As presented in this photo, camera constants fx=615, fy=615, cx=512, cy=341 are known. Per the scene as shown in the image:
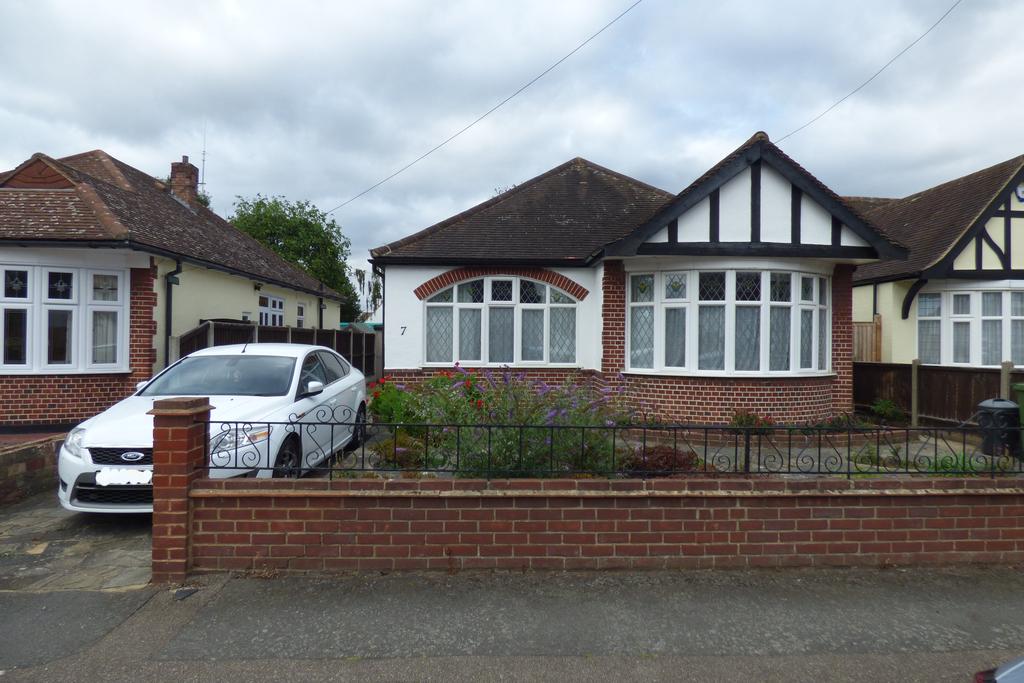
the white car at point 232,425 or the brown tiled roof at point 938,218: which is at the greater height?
the brown tiled roof at point 938,218

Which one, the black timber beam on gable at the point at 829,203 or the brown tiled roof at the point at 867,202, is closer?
the black timber beam on gable at the point at 829,203

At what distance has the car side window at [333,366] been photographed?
760cm

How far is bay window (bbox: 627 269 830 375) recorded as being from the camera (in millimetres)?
8961

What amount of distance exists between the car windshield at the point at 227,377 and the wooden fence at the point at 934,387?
28.7 feet

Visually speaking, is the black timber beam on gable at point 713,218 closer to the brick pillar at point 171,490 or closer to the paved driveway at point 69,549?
the brick pillar at point 171,490

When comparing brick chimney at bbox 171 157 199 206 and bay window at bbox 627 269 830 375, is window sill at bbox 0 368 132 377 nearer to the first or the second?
bay window at bbox 627 269 830 375

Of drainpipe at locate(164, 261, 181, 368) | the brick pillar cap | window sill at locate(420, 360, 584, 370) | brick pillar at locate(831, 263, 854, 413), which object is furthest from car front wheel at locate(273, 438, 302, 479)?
brick pillar at locate(831, 263, 854, 413)

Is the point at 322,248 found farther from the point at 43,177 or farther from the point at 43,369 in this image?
the point at 43,369

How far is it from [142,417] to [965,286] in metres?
13.2

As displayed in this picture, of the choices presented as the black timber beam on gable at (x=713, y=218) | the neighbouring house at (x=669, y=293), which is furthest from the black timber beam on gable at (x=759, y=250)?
the black timber beam on gable at (x=713, y=218)

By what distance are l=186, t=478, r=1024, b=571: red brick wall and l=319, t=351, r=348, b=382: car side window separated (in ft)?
11.4

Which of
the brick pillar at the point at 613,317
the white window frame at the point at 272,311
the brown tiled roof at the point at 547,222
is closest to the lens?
the brick pillar at the point at 613,317

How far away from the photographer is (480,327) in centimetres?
1116

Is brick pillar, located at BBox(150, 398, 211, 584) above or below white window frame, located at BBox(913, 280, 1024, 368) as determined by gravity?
below
